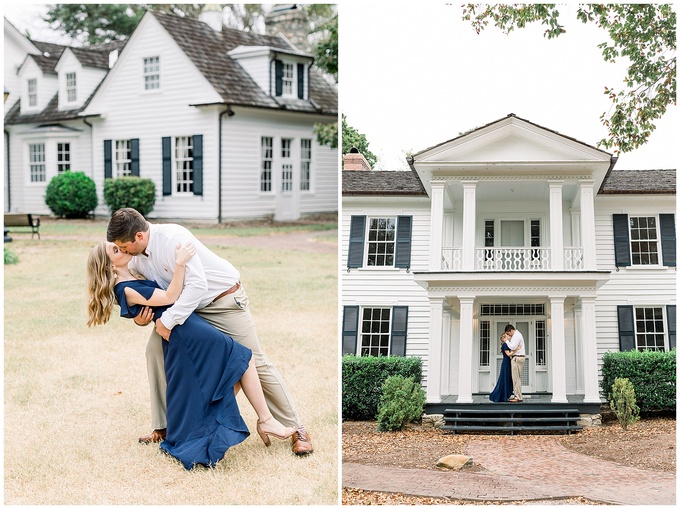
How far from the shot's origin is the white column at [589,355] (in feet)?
14.1

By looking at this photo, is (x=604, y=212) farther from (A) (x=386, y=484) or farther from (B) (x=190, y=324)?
(B) (x=190, y=324)

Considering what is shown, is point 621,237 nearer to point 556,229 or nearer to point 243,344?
point 556,229

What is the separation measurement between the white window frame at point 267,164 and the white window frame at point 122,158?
3.10 m

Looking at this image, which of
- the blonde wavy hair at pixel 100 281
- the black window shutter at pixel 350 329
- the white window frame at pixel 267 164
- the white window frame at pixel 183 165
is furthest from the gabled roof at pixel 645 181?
the white window frame at pixel 267 164

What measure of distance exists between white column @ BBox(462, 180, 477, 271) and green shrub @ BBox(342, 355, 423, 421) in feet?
2.00

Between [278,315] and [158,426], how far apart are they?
13.3 feet

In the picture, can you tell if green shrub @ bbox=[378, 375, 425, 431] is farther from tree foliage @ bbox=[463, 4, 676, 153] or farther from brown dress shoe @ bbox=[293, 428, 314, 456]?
tree foliage @ bbox=[463, 4, 676, 153]

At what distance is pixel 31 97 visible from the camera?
2108cm

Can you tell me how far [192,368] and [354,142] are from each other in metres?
1.56

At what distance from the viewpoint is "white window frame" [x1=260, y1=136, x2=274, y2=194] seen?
63.4 ft

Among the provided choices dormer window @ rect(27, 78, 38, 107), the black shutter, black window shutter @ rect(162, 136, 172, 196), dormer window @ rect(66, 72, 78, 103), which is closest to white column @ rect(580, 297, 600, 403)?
black window shutter @ rect(162, 136, 172, 196)

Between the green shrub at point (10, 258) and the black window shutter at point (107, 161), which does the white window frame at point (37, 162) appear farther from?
the green shrub at point (10, 258)

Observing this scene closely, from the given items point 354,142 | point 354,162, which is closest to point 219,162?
point 354,142

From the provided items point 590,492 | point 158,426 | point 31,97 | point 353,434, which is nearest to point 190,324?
point 158,426
